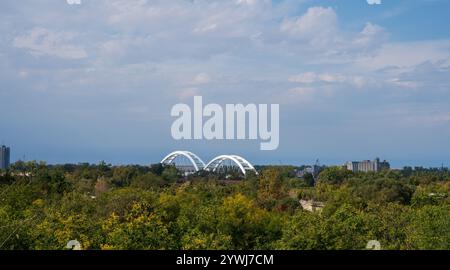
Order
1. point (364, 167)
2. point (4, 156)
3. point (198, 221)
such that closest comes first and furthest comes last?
point (4, 156)
point (198, 221)
point (364, 167)

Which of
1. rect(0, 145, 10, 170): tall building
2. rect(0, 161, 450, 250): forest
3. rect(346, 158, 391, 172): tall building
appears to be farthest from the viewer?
rect(346, 158, 391, 172): tall building

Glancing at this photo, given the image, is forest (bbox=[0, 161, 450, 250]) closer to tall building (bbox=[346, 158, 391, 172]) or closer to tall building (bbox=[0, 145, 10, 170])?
tall building (bbox=[0, 145, 10, 170])

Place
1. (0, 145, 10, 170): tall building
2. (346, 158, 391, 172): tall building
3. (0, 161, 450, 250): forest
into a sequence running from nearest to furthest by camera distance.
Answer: (0, 161, 450, 250): forest
(0, 145, 10, 170): tall building
(346, 158, 391, 172): tall building

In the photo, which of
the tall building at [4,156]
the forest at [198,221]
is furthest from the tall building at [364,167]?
the tall building at [4,156]

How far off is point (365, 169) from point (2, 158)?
101 ft

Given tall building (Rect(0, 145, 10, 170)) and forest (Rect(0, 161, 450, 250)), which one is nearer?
forest (Rect(0, 161, 450, 250))

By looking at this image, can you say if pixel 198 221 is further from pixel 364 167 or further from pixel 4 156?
pixel 364 167

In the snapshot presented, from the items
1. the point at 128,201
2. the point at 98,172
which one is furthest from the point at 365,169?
the point at 128,201

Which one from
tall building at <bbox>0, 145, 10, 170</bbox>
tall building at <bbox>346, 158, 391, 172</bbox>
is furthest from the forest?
tall building at <bbox>346, 158, 391, 172</bbox>

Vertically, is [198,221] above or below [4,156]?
below

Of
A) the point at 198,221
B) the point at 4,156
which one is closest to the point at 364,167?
the point at 198,221

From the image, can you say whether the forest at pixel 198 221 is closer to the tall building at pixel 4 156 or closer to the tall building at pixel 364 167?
the tall building at pixel 4 156
